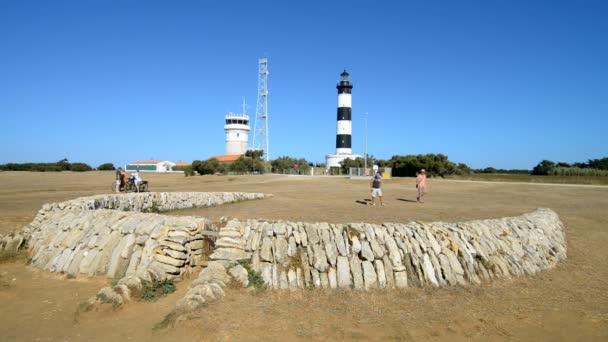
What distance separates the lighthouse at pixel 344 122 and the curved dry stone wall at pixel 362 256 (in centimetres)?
6204

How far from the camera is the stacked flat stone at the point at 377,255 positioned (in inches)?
308

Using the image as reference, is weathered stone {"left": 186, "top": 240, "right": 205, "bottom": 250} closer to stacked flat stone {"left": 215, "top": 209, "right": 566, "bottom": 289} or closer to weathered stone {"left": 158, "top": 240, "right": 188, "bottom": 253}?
weathered stone {"left": 158, "top": 240, "right": 188, "bottom": 253}

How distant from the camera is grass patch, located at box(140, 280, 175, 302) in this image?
279 inches

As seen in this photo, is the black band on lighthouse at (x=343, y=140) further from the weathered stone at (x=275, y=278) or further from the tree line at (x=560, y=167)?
the weathered stone at (x=275, y=278)

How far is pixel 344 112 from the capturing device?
7075 cm

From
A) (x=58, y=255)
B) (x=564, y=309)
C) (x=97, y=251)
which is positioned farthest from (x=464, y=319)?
(x=58, y=255)

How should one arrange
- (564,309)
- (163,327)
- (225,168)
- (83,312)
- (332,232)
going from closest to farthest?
(163,327) < (83,312) < (564,309) < (332,232) < (225,168)

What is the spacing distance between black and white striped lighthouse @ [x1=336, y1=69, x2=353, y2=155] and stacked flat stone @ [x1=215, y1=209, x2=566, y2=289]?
6234cm

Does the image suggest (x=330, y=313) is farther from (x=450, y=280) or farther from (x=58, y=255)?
(x=58, y=255)

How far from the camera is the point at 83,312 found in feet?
21.1

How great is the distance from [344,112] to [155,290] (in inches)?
2583

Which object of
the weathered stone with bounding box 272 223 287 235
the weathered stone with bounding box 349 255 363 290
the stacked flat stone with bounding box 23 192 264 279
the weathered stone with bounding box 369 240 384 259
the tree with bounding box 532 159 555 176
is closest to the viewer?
the weathered stone with bounding box 349 255 363 290

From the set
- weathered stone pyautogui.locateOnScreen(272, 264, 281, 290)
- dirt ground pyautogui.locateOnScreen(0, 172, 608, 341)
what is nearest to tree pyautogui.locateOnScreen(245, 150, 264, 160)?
dirt ground pyautogui.locateOnScreen(0, 172, 608, 341)

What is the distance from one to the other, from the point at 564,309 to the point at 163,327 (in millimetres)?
7027
